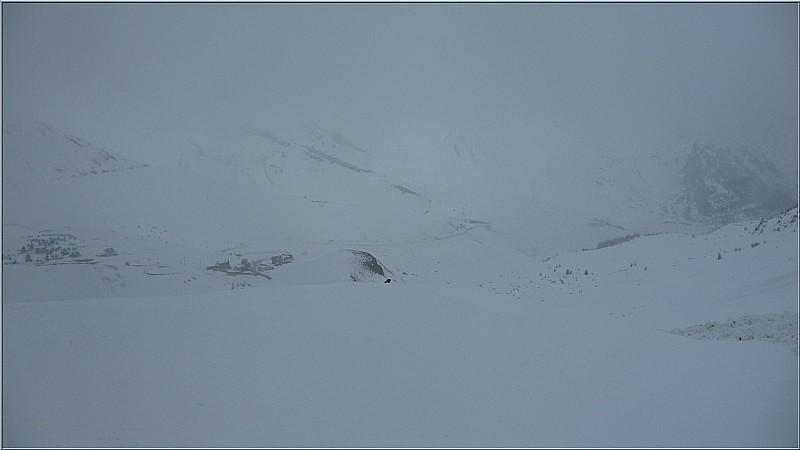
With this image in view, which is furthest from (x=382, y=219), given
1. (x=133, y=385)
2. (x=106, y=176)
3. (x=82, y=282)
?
(x=133, y=385)

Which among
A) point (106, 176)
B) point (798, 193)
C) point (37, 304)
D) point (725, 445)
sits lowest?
point (725, 445)

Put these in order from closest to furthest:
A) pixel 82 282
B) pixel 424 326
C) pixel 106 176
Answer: pixel 424 326
pixel 82 282
pixel 106 176

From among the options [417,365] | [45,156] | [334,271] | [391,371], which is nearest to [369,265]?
[334,271]

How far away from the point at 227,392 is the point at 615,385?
5.05 meters

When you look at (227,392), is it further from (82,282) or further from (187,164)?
(187,164)

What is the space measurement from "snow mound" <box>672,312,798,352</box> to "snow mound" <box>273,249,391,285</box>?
10.6m

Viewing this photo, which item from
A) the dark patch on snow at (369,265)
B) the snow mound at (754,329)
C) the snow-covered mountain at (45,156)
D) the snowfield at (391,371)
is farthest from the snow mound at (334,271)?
the snow-covered mountain at (45,156)

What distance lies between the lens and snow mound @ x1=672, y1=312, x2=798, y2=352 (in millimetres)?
6547

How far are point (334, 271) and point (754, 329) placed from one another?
12325 millimetres

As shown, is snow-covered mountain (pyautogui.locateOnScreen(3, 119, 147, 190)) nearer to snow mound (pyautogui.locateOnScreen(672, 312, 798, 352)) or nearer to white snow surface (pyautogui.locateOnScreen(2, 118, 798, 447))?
white snow surface (pyautogui.locateOnScreen(2, 118, 798, 447))

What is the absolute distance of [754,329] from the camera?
279 inches

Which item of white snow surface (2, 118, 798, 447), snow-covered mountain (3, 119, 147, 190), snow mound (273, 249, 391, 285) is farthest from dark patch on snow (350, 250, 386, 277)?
snow-covered mountain (3, 119, 147, 190)

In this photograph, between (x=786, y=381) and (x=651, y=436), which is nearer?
(x=651, y=436)

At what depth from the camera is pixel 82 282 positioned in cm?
1452
